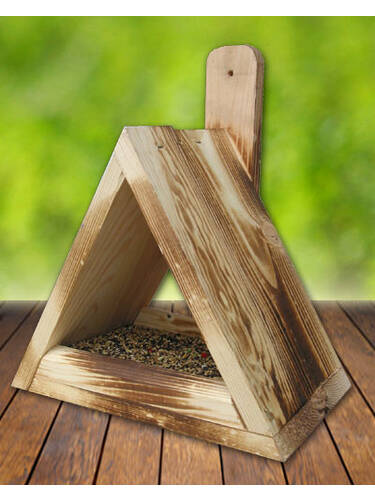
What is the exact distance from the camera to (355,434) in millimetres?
1310

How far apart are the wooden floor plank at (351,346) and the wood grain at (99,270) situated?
2.39 ft

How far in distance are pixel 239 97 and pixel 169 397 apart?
925mm

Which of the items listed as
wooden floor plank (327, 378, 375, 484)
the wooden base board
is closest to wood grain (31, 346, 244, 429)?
the wooden base board

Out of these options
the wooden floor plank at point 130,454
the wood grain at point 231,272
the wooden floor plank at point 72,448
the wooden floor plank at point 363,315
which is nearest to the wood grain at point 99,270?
the wood grain at point 231,272

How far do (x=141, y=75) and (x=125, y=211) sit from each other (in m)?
0.95

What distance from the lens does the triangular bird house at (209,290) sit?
1.22 m

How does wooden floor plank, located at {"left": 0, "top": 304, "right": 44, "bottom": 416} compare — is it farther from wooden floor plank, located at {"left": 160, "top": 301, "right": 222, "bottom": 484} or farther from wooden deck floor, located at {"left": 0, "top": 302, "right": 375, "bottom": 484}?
wooden floor plank, located at {"left": 160, "top": 301, "right": 222, "bottom": 484}

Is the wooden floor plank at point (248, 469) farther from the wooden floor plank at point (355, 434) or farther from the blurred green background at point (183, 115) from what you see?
the blurred green background at point (183, 115)

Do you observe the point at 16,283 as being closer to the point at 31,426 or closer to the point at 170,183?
the point at 31,426

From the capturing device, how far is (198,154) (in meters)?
1.46

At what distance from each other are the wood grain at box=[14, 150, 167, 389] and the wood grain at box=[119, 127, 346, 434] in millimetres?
112

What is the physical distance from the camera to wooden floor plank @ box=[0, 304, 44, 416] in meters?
1.52

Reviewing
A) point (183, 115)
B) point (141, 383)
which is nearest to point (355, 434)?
point (141, 383)

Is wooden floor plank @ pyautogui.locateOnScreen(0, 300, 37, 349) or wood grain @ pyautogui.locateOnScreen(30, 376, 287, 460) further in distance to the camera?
wooden floor plank @ pyautogui.locateOnScreen(0, 300, 37, 349)
